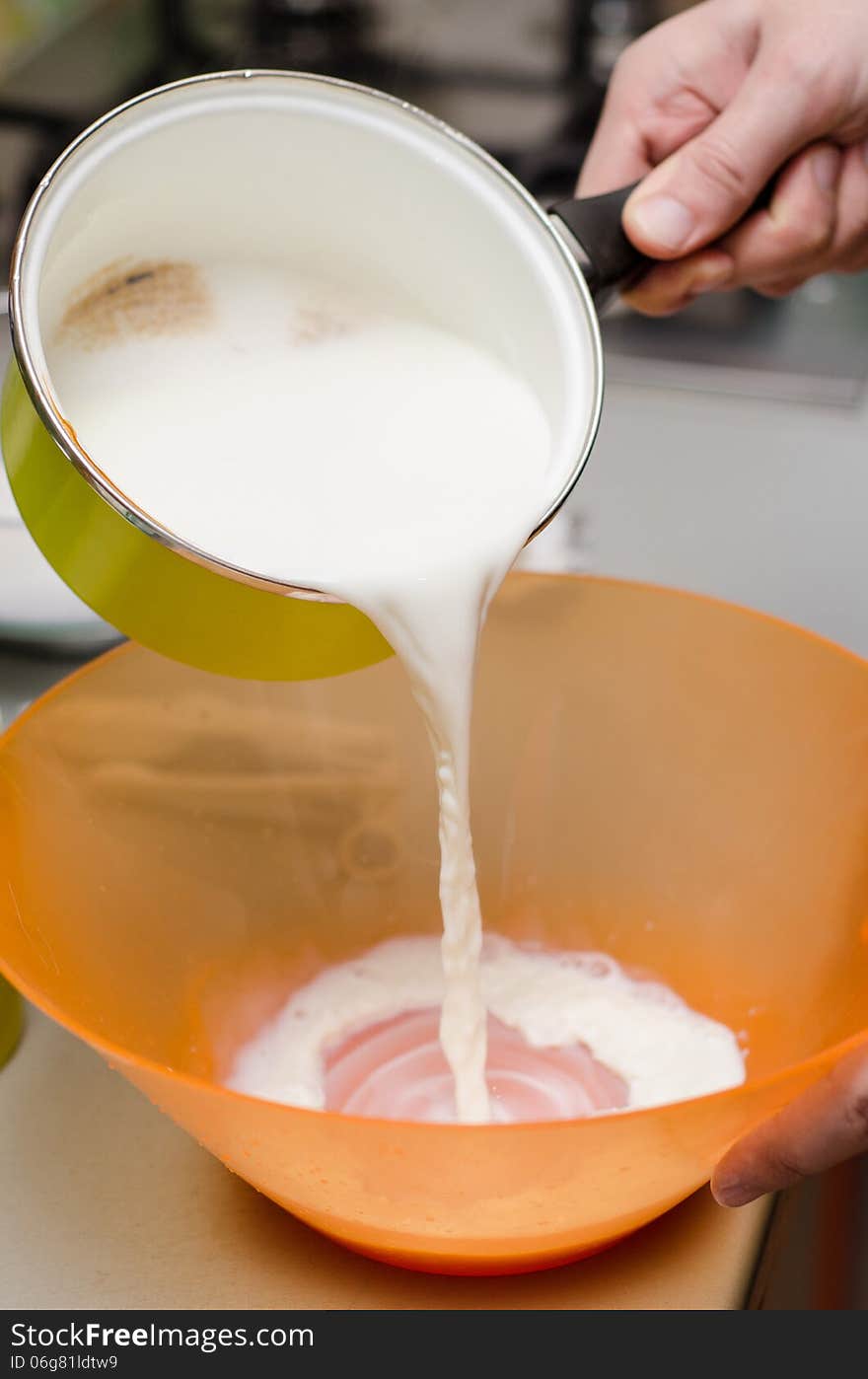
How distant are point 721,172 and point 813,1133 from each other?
0.55m

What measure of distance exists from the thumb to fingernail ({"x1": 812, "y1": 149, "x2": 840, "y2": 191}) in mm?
22

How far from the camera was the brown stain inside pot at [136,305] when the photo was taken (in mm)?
600

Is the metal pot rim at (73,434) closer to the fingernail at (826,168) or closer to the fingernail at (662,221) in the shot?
the fingernail at (662,221)

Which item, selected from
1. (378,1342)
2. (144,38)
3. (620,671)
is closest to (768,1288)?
(378,1342)

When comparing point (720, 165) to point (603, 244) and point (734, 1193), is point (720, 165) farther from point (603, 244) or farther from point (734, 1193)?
point (734, 1193)

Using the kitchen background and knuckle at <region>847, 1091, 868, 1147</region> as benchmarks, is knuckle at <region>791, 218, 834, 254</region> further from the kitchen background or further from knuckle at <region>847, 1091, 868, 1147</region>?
knuckle at <region>847, 1091, 868, 1147</region>

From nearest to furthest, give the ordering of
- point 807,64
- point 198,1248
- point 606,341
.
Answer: point 198,1248
point 807,64
point 606,341

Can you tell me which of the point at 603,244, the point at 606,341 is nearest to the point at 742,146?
the point at 603,244

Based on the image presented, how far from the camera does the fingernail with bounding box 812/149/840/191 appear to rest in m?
0.88

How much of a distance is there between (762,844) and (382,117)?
0.42 metres

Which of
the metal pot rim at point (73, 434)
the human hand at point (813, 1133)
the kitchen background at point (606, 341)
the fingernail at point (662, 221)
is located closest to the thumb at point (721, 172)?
the fingernail at point (662, 221)

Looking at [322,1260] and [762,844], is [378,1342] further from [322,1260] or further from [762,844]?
[762,844]

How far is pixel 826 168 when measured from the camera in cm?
88

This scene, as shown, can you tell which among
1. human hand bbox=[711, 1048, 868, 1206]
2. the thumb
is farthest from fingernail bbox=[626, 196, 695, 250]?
human hand bbox=[711, 1048, 868, 1206]
